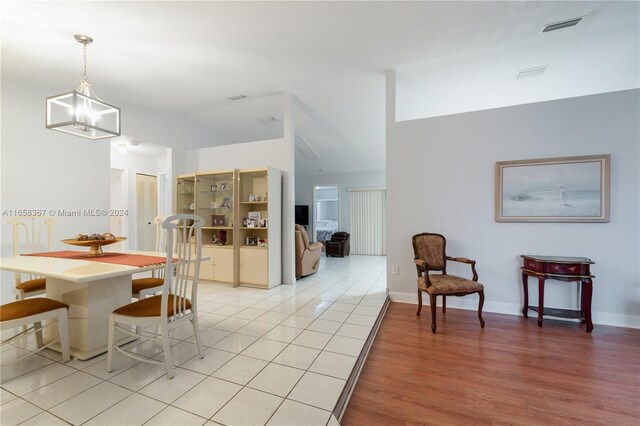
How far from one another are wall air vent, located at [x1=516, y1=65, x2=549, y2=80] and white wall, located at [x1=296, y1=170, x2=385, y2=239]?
4.46m

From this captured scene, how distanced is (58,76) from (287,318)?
424 cm

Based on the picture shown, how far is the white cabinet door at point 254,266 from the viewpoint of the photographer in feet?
13.4

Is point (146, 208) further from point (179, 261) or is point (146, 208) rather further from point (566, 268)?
point (566, 268)


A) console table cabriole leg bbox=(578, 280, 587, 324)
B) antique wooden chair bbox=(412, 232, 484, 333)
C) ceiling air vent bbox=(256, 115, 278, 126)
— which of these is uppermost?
ceiling air vent bbox=(256, 115, 278, 126)

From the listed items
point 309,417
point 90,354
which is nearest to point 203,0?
point 90,354

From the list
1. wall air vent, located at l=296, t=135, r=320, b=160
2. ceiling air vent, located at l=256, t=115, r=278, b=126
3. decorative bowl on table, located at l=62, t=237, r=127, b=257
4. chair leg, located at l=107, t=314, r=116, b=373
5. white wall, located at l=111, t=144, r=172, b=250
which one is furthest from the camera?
wall air vent, located at l=296, t=135, r=320, b=160

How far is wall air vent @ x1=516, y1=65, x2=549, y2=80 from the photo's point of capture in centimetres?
348

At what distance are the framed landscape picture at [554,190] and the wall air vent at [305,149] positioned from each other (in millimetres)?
4172

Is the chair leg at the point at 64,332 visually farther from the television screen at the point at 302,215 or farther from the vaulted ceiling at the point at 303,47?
the television screen at the point at 302,215

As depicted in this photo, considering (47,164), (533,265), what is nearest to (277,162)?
(47,164)

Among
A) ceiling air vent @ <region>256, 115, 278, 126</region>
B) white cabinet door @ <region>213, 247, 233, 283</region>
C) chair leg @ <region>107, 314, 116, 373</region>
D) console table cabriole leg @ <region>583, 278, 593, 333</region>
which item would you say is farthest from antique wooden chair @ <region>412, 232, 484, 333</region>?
ceiling air vent @ <region>256, 115, 278, 126</region>

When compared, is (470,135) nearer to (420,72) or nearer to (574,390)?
(420,72)

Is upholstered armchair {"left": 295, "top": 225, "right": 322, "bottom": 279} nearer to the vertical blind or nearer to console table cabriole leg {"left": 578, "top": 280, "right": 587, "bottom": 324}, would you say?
the vertical blind

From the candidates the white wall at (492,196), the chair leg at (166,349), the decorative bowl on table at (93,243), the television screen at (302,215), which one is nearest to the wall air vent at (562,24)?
the white wall at (492,196)
